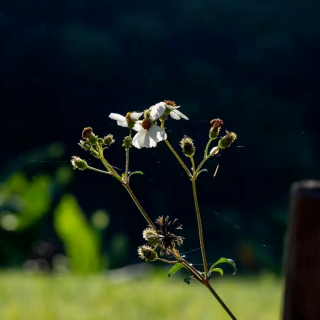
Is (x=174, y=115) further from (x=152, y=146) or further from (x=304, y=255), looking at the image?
(x=304, y=255)

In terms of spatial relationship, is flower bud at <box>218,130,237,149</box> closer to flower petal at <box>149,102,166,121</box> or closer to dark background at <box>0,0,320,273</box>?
flower petal at <box>149,102,166,121</box>

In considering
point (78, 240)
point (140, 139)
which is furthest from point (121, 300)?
point (140, 139)

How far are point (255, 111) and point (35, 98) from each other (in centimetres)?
184

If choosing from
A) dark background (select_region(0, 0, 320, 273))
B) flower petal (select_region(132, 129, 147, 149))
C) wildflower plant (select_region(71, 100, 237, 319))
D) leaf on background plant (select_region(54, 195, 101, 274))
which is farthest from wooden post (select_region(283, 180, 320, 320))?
dark background (select_region(0, 0, 320, 273))

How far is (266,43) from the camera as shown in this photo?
6.15 metres

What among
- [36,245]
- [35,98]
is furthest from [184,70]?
[36,245]

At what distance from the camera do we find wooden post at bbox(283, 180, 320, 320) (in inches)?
25.7

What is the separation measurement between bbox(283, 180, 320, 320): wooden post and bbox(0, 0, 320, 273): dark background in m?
3.99

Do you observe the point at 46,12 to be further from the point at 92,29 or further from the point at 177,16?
the point at 177,16

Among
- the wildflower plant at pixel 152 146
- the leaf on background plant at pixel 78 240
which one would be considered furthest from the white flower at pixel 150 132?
the leaf on background plant at pixel 78 240

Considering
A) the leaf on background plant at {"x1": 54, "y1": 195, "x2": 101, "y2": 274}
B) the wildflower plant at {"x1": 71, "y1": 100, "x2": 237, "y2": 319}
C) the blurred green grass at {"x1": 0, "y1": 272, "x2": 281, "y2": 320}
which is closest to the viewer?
the wildflower plant at {"x1": 71, "y1": 100, "x2": 237, "y2": 319}

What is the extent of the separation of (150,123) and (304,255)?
→ 0.21 meters

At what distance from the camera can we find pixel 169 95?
217 inches

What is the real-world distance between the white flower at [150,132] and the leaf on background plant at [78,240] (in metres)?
3.44
